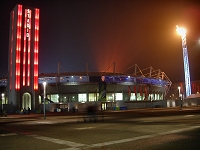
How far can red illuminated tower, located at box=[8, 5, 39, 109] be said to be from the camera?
66.9 m

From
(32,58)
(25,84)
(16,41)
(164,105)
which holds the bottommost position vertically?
(164,105)

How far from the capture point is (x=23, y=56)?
6756 cm

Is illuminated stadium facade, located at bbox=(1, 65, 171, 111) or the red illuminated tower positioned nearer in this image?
the red illuminated tower

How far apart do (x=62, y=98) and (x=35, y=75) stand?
1235 inches

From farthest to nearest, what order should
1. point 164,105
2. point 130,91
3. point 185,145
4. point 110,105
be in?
point 130,91 < point 164,105 < point 110,105 < point 185,145

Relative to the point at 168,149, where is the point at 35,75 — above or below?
above

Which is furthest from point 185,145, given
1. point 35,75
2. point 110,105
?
point 110,105

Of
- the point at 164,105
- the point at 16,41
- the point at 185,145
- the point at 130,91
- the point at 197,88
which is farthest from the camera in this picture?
the point at 197,88

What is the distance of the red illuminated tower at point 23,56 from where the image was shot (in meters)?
66.9

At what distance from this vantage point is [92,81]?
96.7 m

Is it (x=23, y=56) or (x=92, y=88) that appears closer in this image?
(x=23, y=56)

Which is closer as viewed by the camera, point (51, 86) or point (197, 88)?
point (51, 86)

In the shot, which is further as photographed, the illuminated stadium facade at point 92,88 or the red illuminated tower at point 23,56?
the illuminated stadium facade at point 92,88

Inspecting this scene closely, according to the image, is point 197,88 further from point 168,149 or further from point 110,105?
point 168,149
